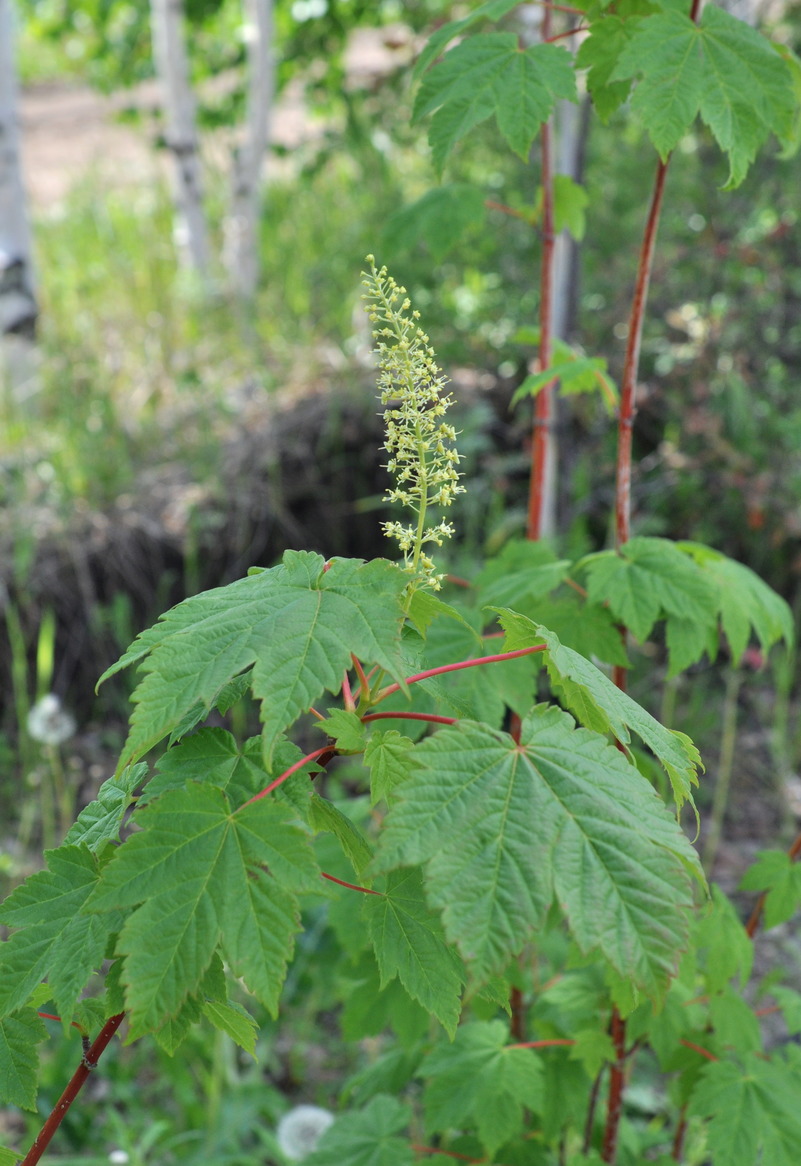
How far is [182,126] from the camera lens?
489 cm

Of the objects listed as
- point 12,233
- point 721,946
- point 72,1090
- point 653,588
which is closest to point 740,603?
point 653,588

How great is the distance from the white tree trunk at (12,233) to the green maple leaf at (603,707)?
401 cm

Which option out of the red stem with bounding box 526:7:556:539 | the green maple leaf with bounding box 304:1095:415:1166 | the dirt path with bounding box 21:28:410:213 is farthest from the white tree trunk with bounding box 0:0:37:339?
the green maple leaf with bounding box 304:1095:415:1166

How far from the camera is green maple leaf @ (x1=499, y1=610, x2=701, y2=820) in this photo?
2.76ft

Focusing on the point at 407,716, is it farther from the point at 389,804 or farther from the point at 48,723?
the point at 48,723

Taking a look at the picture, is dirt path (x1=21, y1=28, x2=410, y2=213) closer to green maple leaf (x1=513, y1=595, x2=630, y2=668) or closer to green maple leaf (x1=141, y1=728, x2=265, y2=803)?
green maple leaf (x1=513, y1=595, x2=630, y2=668)

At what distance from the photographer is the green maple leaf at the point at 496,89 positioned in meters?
1.34

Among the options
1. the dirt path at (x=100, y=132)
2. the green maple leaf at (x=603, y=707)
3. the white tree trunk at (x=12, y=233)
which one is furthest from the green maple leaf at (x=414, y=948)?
the dirt path at (x=100, y=132)

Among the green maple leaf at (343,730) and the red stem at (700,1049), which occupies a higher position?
the green maple leaf at (343,730)

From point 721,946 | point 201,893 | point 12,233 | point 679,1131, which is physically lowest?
point 679,1131

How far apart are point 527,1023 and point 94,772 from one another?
5.33 feet

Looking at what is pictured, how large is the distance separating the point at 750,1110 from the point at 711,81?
4.77 ft

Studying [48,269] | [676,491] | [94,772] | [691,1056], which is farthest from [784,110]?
[48,269]

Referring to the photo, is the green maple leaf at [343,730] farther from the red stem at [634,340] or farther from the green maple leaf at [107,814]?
the red stem at [634,340]
